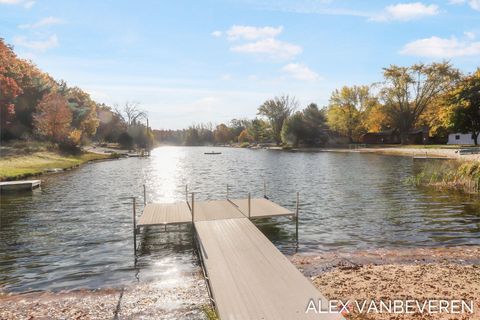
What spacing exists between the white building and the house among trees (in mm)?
8170

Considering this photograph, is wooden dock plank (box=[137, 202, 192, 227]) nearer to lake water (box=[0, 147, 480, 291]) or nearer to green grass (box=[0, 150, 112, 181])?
lake water (box=[0, 147, 480, 291])

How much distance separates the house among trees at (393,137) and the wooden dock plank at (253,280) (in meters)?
107

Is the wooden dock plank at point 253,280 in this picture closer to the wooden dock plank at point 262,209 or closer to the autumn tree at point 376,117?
the wooden dock plank at point 262,209

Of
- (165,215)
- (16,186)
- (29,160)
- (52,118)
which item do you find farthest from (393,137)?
(165,215)

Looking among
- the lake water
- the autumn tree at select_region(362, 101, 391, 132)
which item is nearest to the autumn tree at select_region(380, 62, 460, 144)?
the autumn tree at select_region(362, 101, 391, 132)

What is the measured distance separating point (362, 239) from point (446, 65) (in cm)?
A: 9033

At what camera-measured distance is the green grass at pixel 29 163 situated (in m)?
39.7

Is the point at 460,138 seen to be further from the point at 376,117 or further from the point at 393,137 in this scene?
the point at 393,137

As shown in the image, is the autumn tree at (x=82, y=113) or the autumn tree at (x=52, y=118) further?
the autumn tree at (x=82, y=113)

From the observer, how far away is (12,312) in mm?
9891

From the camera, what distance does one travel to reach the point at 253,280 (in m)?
9.82

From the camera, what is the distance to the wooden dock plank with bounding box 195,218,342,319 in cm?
818

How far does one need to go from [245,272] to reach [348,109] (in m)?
110

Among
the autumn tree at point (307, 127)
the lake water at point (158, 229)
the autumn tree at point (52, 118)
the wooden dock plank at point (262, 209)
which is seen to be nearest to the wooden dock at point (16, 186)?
the lake water at point (158, 229)
